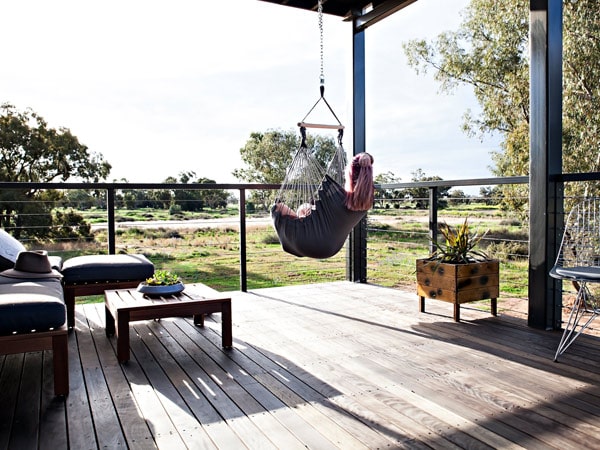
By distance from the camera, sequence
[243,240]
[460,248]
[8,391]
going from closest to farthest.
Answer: [8,391] → [460,248] → [243,240]

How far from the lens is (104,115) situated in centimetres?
1233

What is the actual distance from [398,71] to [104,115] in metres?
6.97

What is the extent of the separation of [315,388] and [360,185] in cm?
133

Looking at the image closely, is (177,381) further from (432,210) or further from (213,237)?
(213,237)

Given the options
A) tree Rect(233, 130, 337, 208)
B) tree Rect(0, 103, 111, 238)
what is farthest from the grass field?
tree Rect(233, 130, 337, 208)

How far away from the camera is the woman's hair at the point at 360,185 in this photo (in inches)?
119

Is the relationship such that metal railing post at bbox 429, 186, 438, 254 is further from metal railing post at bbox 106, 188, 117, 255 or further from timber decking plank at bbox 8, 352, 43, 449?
timber decking plank at bbox 8, 352, 43, 449

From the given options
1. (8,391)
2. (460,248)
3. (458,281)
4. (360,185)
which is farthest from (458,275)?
(8,391)

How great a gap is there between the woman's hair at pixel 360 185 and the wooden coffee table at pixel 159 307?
96 centimetres

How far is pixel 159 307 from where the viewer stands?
8.20ft

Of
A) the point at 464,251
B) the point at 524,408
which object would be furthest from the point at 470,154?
the point at 524,408

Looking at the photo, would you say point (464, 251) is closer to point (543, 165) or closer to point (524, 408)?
point (543, 165)

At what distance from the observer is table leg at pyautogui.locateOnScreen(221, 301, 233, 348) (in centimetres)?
263

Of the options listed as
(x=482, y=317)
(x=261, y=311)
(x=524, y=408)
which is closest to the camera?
(x=524, y=408)
